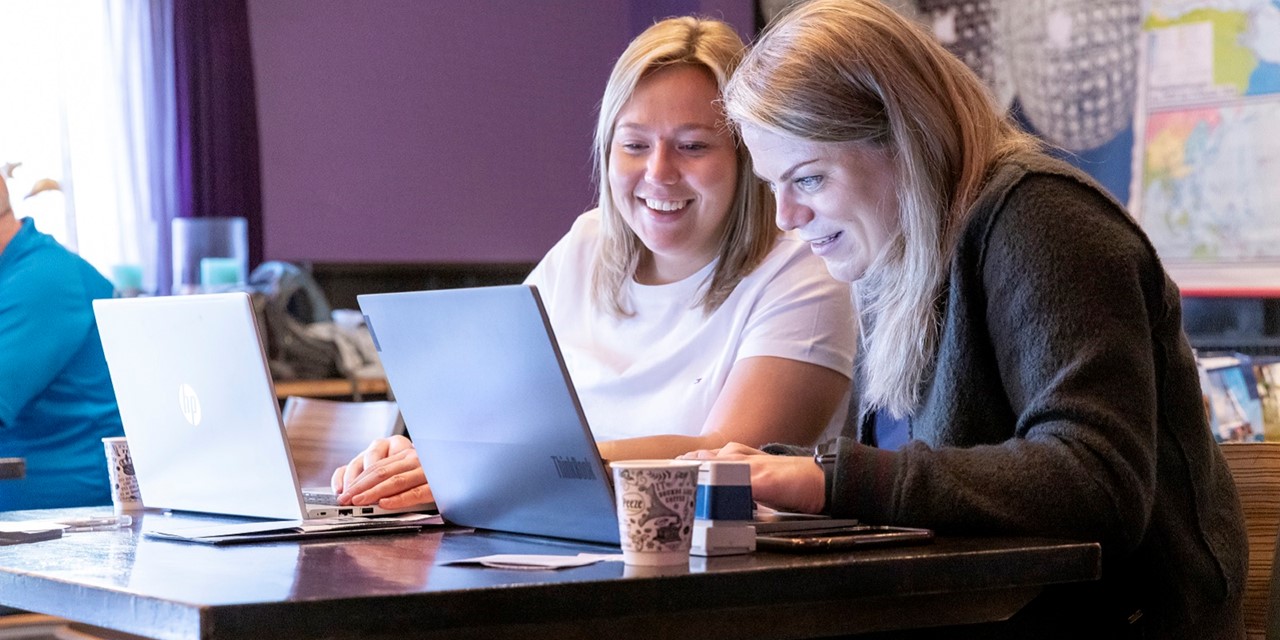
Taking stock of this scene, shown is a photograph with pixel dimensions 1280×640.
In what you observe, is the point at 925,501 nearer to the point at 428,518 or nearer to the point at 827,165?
the point at 827,165

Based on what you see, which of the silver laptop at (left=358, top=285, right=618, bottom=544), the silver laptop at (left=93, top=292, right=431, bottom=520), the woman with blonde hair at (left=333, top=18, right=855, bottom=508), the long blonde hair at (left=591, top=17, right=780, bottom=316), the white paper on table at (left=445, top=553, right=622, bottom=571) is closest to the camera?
the white paper on table at (left=445, top=553, right=622, bottom=571)

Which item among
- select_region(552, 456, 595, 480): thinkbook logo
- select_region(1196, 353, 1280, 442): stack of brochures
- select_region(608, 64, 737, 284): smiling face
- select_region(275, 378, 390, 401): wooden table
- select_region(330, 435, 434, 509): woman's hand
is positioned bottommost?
select_region(275, 378, 390, 401): wooden table

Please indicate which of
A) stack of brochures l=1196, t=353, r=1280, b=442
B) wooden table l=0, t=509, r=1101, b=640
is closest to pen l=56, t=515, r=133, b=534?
wooden table l=0, t=509, r=1101, b=640

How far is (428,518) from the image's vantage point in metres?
1.53

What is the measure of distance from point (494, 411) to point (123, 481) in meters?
0.69

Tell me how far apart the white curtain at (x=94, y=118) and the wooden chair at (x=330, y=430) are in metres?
2.32

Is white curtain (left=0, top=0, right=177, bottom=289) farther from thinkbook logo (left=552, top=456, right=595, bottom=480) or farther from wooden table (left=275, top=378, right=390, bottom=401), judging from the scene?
thinkbook logo (left=552, top=456, right=595, bottom=480)

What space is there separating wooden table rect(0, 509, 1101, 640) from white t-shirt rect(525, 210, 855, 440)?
732 mm

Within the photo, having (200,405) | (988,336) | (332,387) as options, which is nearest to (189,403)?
(200,405)

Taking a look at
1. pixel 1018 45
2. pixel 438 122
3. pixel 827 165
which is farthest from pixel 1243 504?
pixel 438 122

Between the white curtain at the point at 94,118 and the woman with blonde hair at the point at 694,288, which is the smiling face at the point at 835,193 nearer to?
the woman with blonde hair at the point at 694,288

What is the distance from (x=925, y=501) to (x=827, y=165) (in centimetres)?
41

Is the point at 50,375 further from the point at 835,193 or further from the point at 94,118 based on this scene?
the point at 94,118

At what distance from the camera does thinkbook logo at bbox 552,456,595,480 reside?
48.4 inches
